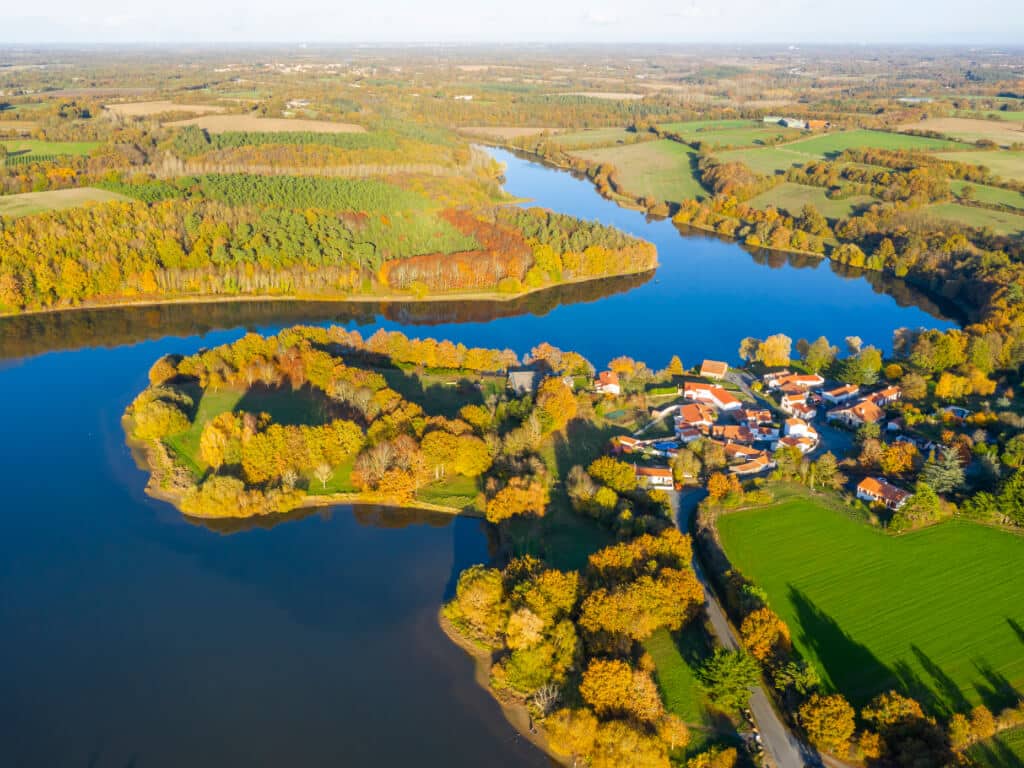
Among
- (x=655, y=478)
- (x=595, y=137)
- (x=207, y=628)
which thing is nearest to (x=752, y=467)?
(x=655, y=478)

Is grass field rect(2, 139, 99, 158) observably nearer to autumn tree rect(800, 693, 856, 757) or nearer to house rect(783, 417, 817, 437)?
house rect(783, 417, 817, 437)

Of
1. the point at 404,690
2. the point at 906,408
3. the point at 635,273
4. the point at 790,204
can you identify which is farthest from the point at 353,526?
the point at 790,204

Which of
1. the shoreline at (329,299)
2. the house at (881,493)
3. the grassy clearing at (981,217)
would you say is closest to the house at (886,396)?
the house at (881,493)

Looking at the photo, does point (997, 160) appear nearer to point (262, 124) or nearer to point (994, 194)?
point (994, 194)

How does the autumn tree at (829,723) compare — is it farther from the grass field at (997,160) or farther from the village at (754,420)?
the grass field at (997,160)

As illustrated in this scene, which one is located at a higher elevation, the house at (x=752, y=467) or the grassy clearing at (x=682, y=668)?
the house at (x=752, y=467)
